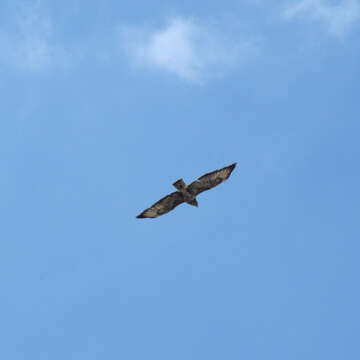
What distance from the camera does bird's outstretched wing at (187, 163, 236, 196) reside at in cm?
4657

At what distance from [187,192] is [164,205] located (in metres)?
2.04

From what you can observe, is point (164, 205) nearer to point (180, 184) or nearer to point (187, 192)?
point (187, 192)

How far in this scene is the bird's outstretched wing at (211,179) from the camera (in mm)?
46569

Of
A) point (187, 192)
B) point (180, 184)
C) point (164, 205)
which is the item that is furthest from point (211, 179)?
point (164, 205)

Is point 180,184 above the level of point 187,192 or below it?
above

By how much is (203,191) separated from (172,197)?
2.12 metres

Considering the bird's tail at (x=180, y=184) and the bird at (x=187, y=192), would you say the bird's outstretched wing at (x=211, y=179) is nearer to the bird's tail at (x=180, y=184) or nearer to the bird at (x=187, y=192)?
Answer: the bird at (x=187, y=192)

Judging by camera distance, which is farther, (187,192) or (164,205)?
(164,205)

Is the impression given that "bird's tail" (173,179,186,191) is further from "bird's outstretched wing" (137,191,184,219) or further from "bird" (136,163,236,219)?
"bird's outstretched wing" (137,191,184,219)

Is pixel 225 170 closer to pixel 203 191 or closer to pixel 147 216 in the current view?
pixel 203 191

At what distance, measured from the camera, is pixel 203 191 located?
4762cm

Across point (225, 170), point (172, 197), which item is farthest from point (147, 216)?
point (225, 170)

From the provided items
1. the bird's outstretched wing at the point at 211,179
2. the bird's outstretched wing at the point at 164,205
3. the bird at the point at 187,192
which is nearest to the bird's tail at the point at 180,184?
the bird at the point at 187,192

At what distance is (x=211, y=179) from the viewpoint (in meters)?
47.0
